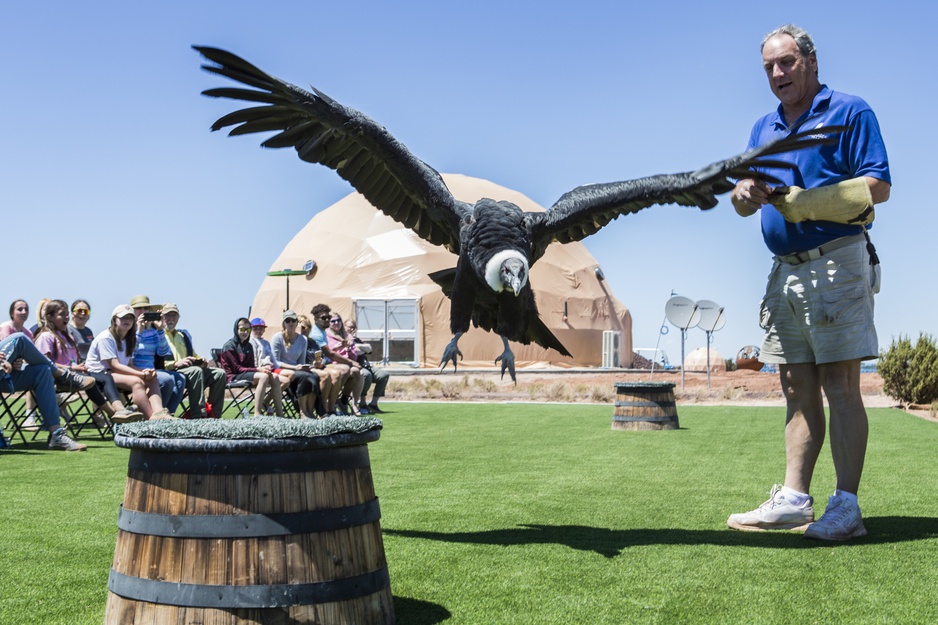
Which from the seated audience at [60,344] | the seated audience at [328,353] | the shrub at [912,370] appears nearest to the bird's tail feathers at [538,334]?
the seated audience at [60,344]

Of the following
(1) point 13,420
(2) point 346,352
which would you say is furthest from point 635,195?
(2) point 346,352

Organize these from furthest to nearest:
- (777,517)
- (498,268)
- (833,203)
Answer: (498,268), (777,517), (833,203)

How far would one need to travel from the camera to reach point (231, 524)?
2.65 metres

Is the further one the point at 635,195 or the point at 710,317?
the point at 710,317

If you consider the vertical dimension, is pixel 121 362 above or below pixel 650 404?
above

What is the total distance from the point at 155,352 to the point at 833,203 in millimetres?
7523

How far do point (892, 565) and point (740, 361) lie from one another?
35592 mm

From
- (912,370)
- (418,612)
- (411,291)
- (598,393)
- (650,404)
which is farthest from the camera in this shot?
(411,291)

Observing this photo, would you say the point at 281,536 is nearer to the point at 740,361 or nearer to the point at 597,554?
the point at 597,554

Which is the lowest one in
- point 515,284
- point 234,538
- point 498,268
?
point 234,538

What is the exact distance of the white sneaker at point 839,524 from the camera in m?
4.26

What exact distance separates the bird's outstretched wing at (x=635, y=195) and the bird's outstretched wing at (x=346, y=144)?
62 centimetres

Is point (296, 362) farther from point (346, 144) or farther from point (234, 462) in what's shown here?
point (234, 462)

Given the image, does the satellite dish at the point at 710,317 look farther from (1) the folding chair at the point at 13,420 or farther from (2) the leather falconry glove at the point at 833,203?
(2) the leather falconry glove at the point at 833,203
